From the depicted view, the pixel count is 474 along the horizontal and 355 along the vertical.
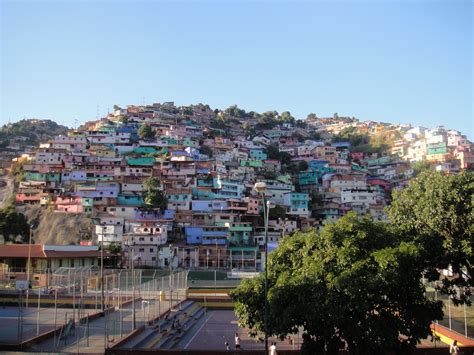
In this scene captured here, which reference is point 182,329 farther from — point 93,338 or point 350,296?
point 350,296

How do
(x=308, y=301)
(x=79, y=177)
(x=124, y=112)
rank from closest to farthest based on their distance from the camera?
(x=308, y=301) < (x=79, y=177) < (x=124, y=112)

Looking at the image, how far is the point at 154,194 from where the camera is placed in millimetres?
72250

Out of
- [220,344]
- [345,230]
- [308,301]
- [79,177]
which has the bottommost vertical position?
[220,344]

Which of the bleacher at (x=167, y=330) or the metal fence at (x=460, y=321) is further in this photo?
the bleacher at (x=167, y=330)

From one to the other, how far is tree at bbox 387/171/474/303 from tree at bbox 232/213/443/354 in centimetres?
215

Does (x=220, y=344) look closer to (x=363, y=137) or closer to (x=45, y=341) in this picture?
(x=45, y=341)

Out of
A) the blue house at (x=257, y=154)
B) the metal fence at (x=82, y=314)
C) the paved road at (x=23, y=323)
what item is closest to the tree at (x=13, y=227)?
the metal fence at (x=82, y=314)

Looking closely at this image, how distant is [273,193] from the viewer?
83750 mm

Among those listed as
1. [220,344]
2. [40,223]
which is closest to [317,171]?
[40,223]

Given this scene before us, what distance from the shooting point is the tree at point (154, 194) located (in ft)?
236

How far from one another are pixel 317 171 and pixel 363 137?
4715cm

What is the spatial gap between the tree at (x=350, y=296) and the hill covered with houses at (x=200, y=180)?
162 feet

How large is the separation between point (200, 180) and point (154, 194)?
35.5ft

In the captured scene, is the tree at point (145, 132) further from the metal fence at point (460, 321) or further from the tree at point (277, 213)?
the metal fence at point (460, 321)
